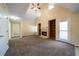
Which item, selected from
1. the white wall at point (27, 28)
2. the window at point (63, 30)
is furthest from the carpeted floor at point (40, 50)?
the white wall at point (27, 28)

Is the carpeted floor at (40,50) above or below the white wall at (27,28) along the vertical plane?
below

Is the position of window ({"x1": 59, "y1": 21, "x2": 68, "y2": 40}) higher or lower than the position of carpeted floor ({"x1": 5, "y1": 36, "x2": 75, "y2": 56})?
higher

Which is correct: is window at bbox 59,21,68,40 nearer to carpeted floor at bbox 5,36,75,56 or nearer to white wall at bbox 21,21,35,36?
carpeted floor at bbox 5,36,75,56

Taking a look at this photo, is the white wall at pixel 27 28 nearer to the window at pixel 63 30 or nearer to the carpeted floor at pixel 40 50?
A: the window at pixel 63 30

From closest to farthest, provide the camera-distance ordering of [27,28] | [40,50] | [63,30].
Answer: [40,50]
[63,30]
[27,28]

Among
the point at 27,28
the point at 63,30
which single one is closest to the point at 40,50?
the point at 63,30

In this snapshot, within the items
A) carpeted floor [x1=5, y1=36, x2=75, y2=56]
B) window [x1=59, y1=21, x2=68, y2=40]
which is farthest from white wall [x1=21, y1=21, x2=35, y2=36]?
carpeted floor [x1=5, y1=36, x2=75, y2=56]

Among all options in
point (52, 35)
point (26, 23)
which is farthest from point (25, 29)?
point (52, 35)

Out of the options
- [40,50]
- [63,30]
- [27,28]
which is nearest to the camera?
[40,50]

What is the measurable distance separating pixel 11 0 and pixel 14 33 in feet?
32.7

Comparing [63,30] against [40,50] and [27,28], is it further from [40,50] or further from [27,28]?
[27,28]

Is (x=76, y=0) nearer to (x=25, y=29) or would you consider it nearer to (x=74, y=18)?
(x=74, y=18)

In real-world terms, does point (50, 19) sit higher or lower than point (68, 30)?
higher

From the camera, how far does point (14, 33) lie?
35.8ft
